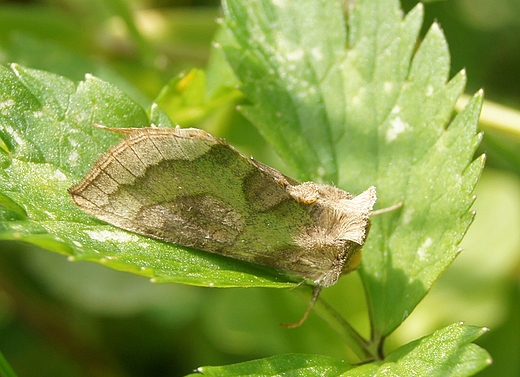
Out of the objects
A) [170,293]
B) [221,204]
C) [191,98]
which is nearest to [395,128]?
[221,204]

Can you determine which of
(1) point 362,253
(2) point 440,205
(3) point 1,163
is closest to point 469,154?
(2) point 440,205

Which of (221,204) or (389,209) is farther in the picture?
(389,209)

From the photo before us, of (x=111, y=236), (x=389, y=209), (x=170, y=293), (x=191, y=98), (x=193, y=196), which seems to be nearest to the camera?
(x=111, y=236)

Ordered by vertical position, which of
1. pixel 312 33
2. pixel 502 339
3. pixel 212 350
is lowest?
pixel 502 339

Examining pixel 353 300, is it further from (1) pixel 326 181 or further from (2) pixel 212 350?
(1) pixel 326 181

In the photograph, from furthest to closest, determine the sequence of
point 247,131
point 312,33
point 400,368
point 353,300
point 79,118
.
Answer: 1. point 247,131
2. point 353,300
3. point 312,33
4. point 79,118
5. point 400,368

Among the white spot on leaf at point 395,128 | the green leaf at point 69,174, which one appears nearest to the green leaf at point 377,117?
the white spot on leaf at point 395,128

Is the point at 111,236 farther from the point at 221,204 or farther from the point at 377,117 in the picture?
the point at 377,117
